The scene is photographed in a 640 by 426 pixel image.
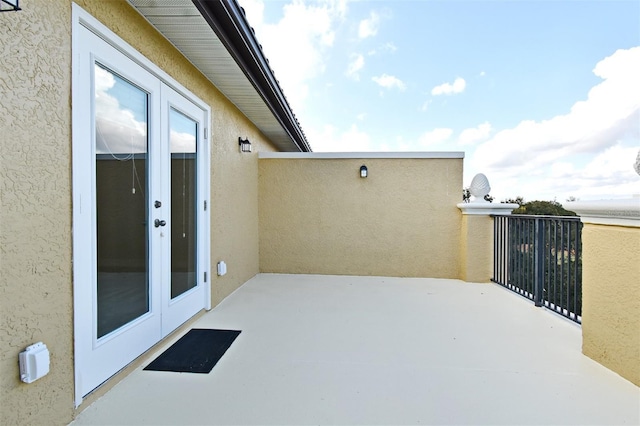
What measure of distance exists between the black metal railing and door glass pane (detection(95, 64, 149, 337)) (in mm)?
4864

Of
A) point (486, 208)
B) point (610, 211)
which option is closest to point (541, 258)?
point (486, 208)

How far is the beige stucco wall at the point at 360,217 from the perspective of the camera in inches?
240

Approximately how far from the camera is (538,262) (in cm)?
439

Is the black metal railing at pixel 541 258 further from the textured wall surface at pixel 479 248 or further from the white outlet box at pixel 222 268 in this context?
the white outlet box at pixel 222 268

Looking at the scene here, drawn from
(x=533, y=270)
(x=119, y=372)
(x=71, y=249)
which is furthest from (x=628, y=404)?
(x=71, y=249)

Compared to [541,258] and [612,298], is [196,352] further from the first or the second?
[541,258]

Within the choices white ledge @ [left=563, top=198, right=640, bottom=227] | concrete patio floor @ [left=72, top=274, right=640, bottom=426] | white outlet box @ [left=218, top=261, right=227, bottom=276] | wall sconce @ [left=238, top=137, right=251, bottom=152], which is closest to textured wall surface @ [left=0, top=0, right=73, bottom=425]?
concrete patio floor @ [left=72, top=274, right=640, bottom=426]

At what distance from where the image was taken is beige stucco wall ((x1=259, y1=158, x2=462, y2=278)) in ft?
20.0

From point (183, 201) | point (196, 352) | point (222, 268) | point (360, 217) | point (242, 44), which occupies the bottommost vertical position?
point (196, 352)

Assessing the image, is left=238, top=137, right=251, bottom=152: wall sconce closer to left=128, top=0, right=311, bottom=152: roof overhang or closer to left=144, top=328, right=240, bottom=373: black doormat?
left=128, top=0, right=311, bottom=152: roof overhang

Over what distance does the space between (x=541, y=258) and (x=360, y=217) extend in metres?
3.18

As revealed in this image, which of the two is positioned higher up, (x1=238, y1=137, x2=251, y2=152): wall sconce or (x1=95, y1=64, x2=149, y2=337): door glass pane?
(x1=238, y1=137, x2=251, y2=152): wall sconce

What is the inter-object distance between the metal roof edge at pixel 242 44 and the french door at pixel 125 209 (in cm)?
80

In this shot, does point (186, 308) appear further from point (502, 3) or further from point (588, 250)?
point (502, 3)
